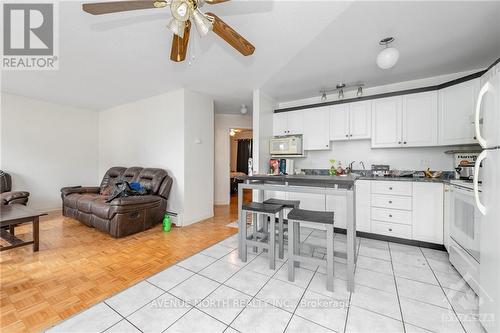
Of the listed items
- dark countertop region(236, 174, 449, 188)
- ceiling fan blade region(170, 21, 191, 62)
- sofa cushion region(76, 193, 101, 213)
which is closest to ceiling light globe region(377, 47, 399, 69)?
dark countertop region(236, 174, 449, 188)

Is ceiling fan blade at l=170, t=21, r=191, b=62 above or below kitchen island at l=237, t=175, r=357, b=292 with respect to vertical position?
above

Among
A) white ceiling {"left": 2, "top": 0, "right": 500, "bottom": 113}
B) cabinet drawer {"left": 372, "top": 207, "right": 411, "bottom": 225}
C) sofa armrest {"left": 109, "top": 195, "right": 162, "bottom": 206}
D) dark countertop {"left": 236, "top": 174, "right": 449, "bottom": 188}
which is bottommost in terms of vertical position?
cabinet drawer {"left": 372, "top": 207, "right": 411, "bottom": 225}

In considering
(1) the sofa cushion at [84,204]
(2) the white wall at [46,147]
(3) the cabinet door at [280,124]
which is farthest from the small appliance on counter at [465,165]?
(2) the white wall at [46,147]

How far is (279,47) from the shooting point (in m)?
2.29

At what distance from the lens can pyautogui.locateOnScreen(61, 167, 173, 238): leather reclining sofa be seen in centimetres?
301

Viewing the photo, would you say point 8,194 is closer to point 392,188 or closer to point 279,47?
point 279,47

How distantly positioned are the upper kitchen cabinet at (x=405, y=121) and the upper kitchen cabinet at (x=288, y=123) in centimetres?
123

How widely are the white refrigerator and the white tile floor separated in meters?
0.26

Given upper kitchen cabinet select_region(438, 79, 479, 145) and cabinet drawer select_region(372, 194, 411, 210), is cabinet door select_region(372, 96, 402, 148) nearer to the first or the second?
upper kitchen cabinet select_region(438, 79, 479, 145)

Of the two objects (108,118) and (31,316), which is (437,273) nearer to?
(31,316)

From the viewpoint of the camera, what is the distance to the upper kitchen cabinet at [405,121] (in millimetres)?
2852

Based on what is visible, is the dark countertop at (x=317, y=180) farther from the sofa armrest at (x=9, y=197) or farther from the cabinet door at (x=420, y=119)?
the sofa armrest at (x=9, y=197)

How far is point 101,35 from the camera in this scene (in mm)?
2070

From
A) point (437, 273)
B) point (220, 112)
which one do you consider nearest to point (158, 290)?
point (437, 273)
